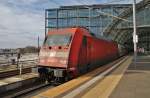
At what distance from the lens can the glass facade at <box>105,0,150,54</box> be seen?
6019 cm

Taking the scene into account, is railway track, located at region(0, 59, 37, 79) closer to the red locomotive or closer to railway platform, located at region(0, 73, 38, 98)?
railway platform, located at region(0, 73, 38, 98)

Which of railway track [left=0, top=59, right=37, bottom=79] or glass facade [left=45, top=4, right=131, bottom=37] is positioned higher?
glass facade [left=45, top=4, right=131, bottom=37]

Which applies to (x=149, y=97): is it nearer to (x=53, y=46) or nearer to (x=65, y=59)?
(x=65, y=59)

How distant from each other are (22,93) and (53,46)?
4.00m

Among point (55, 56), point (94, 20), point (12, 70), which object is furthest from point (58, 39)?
point (94, 20)

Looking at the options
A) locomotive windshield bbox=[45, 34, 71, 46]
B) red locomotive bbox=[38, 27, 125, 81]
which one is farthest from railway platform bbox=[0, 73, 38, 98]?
locomotive windshield bbox=[45, 34, 71, 46]

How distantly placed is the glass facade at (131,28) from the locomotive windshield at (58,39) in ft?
134

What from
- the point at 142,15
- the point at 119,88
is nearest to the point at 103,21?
the point at 142,15

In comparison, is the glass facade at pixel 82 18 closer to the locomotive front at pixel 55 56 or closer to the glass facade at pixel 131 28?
the glass facade at pixel 131 28

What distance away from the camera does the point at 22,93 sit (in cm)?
1417

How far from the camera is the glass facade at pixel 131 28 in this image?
6019cm

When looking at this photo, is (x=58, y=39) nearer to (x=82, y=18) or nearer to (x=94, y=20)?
(x=82, y=18)

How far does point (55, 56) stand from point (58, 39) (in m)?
1.18

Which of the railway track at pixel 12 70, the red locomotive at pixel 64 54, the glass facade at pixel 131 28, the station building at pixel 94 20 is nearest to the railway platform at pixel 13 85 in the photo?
the red locomotive at pixel 64 54
